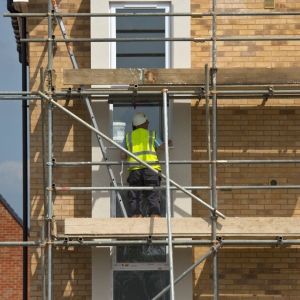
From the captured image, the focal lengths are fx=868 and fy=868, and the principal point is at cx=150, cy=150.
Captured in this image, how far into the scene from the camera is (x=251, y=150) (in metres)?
12.5

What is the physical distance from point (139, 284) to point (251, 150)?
98.3 inches

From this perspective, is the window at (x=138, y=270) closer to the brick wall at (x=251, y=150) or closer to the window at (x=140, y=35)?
the brick wall at (x=251, y=150)

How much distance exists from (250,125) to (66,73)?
9.06 feet

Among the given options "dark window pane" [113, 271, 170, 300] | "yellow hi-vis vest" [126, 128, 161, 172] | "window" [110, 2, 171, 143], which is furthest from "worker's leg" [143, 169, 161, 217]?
"window" [110, 2, 171, 143]

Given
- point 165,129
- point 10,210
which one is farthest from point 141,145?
point 10,210

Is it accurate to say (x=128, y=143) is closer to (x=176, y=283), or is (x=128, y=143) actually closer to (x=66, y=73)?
(x=66, y=73)

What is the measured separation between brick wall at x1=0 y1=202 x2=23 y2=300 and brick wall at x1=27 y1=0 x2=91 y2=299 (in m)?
14.4

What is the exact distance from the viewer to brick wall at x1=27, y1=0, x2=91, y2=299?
12273mm

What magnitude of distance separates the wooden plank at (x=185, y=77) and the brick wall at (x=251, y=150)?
77cm

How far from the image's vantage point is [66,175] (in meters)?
12.5

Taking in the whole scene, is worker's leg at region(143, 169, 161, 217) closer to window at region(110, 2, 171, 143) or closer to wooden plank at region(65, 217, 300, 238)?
wooden plank at region(65, 217, 300, 238)

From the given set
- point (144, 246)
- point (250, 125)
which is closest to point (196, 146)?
point (250, 125)

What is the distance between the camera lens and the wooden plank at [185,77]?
11805mm

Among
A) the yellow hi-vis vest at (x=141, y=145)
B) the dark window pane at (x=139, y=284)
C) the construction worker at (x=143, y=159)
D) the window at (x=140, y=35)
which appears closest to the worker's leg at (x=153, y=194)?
the construction worker at (x=143, y=159)
